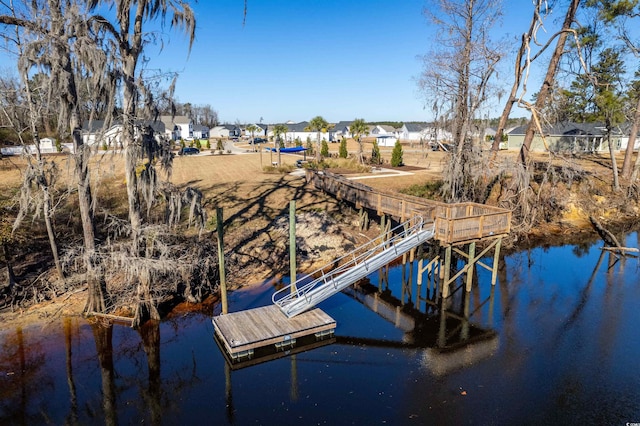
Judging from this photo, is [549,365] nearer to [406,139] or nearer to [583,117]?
[583,117]

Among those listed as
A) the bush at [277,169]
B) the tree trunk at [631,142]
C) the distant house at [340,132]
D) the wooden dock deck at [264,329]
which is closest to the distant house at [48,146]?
the bush at [277,169]

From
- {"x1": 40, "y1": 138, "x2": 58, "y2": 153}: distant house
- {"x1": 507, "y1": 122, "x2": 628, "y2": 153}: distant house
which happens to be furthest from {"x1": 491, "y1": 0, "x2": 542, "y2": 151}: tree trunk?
{"x1": 40, "y1": 138, "x2": 58, "y2": 153}: distant house

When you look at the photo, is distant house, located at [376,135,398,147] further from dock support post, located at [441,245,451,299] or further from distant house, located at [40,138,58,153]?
dock support post, located at [441,245,451,299]

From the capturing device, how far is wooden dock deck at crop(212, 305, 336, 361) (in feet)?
36.5

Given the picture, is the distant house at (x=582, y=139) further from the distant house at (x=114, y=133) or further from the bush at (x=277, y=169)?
the distant house at (x=114, y=133)

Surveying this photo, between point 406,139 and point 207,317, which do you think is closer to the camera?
point 207,317

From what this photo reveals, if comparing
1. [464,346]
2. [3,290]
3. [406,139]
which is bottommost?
[464,346]

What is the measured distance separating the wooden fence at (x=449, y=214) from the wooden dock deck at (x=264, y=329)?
5.12 m

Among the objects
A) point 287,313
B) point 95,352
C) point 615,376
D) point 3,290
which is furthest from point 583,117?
point 3,290

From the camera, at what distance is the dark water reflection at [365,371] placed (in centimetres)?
900

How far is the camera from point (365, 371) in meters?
10.6

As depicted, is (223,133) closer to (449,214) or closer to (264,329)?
(449,214)

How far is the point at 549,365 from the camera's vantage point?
10.8m

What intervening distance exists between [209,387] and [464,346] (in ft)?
23.5
